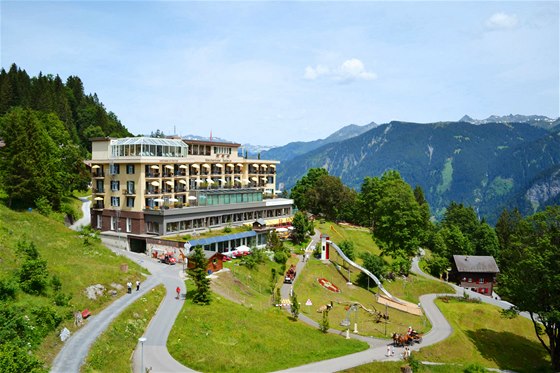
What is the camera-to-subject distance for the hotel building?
72.1 m

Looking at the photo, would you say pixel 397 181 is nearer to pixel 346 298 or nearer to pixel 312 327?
pixel 346 298

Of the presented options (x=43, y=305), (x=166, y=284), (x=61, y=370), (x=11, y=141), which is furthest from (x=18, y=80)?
(x=61, y=370)

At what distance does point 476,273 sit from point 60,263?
8252cm

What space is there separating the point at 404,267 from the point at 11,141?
217ft

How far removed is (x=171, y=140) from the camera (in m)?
80.9

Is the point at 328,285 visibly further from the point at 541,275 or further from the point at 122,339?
the point at 122,339

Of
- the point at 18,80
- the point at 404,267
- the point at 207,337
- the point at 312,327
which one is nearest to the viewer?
the point at 207,337

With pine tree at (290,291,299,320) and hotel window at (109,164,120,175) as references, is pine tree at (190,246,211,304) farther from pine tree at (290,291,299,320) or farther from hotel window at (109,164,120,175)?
hotel window at (109,164,120,175)

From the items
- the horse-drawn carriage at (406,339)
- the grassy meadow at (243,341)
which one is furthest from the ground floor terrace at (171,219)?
the horse-drawn carriage at (406,339)

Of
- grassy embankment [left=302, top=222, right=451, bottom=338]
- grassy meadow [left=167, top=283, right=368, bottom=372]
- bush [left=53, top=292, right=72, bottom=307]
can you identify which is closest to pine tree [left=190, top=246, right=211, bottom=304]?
grassy meadow [left=167, top=283, right=368, bottom=372]

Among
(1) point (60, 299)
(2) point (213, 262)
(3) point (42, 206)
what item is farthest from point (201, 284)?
(3) point (42, 206)

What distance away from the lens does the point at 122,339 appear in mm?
36031

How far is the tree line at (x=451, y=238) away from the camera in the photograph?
49062mm

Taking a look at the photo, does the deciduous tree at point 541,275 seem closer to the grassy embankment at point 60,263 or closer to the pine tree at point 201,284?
the pine tree at point 201,284
